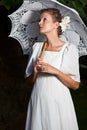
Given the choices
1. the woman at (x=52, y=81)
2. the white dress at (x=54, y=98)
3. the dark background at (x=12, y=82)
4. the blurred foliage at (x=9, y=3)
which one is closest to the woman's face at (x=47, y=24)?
the woman at (x=52, y=81)

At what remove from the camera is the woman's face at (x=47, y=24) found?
1831 millimetres

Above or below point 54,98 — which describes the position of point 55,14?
above

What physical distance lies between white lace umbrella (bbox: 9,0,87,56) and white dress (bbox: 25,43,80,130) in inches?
4.8

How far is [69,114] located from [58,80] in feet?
0.54

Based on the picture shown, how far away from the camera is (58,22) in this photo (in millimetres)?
1853

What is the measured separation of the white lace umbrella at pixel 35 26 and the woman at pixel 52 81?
0.06 meters

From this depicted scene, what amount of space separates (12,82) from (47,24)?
141 centimetres

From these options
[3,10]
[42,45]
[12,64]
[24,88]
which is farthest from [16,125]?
[42,45]

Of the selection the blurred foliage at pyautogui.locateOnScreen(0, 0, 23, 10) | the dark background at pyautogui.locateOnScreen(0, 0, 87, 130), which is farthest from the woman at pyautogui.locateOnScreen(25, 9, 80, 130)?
the dark background at pyautogui.locateOnScreen(0, 0, 87, 130)

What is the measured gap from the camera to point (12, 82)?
3178 millimetres

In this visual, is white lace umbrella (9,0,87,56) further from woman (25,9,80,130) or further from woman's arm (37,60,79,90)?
woman's arm (37,60,79,90)

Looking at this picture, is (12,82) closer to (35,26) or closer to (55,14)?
(35,26)

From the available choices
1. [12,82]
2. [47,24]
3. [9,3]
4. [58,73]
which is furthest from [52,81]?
[12,82]

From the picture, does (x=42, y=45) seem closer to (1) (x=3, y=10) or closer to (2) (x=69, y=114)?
(2) (x=69, y=114)
